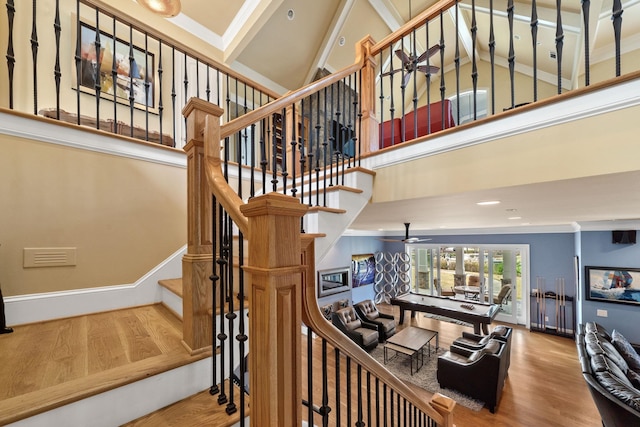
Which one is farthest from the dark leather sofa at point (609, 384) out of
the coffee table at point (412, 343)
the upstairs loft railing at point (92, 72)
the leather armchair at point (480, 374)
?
the upstairs loft railing at point (92, 72)

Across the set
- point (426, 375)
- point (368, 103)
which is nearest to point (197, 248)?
point (368, 103)

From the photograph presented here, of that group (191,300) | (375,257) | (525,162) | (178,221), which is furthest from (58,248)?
(375,257)

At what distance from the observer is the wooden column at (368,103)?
7.72ft

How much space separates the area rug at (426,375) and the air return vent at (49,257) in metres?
4.82

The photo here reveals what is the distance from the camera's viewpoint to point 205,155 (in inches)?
47.0

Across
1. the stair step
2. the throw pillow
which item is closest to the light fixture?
the stair step

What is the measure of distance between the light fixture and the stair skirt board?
2861 millimetres

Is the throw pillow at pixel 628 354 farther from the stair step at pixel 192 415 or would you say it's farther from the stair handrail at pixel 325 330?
the stair step at pixel 192 415

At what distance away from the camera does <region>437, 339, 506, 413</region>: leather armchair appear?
3.65m

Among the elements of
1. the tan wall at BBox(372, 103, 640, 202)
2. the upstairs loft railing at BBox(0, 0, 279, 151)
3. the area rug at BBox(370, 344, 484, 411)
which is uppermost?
the upstairs loft railing at BBox(0, 0, 279, 151)

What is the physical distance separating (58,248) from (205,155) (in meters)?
1.41

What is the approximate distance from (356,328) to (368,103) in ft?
16.7

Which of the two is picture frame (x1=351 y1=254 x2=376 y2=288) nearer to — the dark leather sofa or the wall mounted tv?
the dark leather sofa

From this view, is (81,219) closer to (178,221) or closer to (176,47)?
(178,221)
